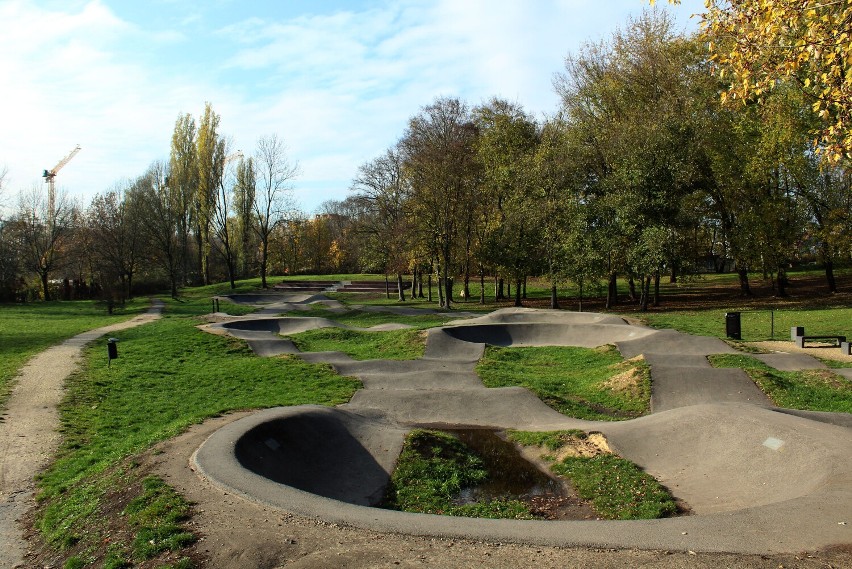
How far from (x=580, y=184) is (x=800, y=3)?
94.3ft

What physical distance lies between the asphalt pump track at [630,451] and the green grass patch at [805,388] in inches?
18.0

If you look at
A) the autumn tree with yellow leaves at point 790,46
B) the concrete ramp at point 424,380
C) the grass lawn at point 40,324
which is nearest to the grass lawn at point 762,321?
the concrete ramp at point 424,380

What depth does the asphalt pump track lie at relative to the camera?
23.8 ft

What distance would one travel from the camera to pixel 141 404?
15.7m

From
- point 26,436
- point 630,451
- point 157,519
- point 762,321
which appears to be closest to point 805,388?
point 630,451

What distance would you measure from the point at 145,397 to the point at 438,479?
9372mm

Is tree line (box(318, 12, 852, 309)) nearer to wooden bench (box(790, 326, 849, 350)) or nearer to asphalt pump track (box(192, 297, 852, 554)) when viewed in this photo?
wooden bench (box(790, 326, 849, 350))

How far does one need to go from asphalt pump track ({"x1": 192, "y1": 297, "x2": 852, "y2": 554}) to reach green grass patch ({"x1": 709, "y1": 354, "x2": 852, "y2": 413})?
1.50ft

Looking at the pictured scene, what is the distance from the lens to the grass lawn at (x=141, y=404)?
811cm

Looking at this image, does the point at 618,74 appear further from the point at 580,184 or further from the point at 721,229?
the point at 721,229

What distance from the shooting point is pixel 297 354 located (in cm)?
2244

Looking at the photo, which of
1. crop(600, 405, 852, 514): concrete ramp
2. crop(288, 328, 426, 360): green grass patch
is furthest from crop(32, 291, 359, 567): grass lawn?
crop(600, 405, 852, 514): concrete ramp

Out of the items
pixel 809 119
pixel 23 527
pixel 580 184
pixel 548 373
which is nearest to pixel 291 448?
pixel 23 527

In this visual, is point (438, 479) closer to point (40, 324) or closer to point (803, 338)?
point (803, 338)
